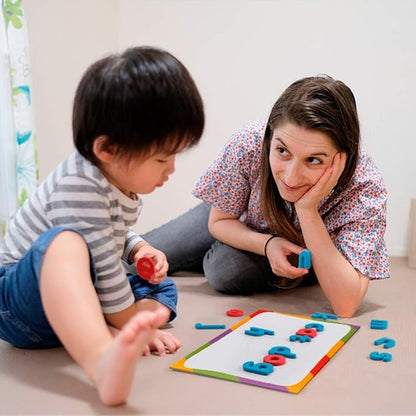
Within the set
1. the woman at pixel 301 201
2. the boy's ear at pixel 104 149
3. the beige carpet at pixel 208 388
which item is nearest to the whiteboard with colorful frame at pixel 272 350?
the beige carpet at pixel 208 388

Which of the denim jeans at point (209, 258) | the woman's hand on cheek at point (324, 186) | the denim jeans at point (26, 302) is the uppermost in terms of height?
the woman's hand on cheek at point (324, 186)

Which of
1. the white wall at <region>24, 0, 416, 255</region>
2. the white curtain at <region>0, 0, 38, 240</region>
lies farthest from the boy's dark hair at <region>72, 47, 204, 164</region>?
the white wall at <region>24, 0, 416, 255</region>

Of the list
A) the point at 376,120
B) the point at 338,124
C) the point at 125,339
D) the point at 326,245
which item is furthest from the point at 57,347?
the point at 376,120

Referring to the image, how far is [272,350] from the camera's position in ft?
3.58

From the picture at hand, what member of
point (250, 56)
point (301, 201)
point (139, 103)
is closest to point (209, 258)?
point (301, 201)

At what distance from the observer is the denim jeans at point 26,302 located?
0.92 meters

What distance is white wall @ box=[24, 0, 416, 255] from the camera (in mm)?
2104

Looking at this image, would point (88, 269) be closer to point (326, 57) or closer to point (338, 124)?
point (338, 124)

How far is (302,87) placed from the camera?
1280mm

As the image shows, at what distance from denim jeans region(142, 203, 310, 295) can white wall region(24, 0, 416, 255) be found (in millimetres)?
631

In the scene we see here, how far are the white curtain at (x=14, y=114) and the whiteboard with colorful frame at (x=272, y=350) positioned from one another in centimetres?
89

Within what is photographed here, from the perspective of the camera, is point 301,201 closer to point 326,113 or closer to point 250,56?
point 326,113

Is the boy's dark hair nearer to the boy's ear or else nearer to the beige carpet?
the boy's ear

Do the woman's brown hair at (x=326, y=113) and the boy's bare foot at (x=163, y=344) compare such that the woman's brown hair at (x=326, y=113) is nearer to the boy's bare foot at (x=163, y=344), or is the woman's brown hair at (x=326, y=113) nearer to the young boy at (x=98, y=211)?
the young boy at (x=98, y=211)
